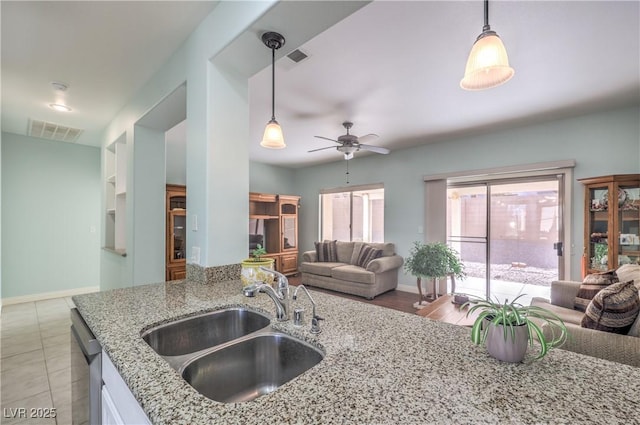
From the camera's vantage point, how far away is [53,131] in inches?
155

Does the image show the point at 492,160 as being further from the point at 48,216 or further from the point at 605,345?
the point at 48,216

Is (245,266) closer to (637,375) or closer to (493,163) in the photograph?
(637,375)

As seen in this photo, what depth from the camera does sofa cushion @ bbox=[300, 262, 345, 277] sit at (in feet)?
16.7

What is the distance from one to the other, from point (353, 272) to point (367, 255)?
1.83 feet

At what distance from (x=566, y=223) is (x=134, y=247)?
5078 mm

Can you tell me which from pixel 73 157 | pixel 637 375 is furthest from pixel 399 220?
pixel 73 157

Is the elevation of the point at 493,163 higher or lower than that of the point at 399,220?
higher

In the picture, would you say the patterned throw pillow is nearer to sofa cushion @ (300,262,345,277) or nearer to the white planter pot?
the white planter pot

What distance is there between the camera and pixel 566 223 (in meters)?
3.61

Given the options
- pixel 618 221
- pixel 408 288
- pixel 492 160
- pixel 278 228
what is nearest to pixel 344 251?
pixel 408 288

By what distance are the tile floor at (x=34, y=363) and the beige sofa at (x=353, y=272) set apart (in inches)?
138

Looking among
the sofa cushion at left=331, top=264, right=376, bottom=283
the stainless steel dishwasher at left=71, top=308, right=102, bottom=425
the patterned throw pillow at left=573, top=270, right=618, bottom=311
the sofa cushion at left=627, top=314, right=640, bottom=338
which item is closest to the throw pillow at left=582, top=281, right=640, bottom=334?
the sofa cushion at left=627, top=314, right=640, bottom=338

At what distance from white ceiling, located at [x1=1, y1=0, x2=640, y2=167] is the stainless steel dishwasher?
1601 millimetres

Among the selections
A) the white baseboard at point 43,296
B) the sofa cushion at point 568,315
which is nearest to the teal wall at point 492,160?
the sofa cushion at point 568,315
